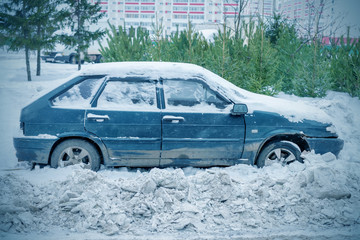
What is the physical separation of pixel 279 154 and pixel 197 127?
1347mm

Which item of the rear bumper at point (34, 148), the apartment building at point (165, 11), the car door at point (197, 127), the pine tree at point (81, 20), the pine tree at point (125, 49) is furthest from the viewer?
the apartment building at point (165, 11)

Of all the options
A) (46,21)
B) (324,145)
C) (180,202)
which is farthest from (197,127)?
(46,21)

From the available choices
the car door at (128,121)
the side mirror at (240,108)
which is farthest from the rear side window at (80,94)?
the side mirror at (240,108)

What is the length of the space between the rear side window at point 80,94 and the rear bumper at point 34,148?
0.57 metres

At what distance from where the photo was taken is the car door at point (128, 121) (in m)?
4.85

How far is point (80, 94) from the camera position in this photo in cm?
498

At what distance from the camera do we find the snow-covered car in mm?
4832

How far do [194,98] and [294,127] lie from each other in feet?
5.23

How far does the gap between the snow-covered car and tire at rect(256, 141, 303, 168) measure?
15 millimetres

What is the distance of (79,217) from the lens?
12.0 feet

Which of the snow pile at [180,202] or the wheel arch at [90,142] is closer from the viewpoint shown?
the snow pile at [180,202]

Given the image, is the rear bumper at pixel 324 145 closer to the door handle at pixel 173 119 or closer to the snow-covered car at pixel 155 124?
the snow-covered car at pixel 155 124

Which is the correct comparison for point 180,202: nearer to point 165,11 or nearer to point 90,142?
point 90,142

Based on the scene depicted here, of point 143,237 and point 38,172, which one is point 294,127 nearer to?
point 143,237
